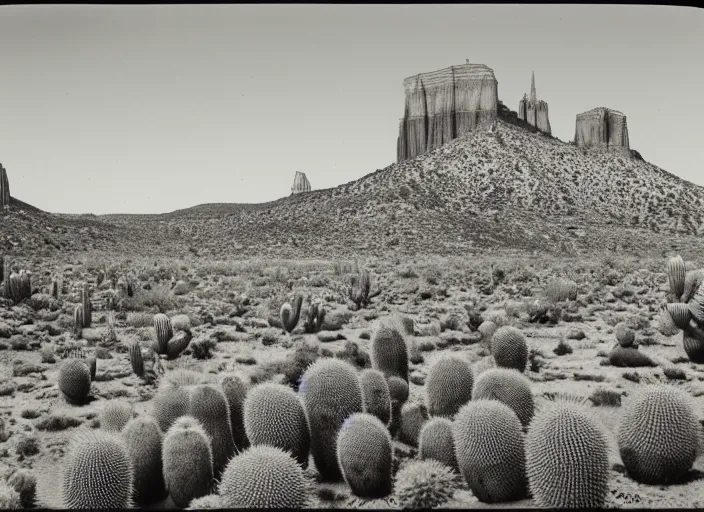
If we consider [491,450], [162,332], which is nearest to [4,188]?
[162,332]

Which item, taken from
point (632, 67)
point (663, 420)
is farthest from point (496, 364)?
point (632, 67)

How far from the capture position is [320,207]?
57.6 feet

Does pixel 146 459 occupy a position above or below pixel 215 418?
below

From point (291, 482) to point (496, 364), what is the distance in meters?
3.88

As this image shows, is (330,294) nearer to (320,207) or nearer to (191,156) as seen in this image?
(191,156)

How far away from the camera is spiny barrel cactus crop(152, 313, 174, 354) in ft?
26.6

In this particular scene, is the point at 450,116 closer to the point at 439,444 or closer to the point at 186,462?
the point at 439,444

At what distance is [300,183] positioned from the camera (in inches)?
462

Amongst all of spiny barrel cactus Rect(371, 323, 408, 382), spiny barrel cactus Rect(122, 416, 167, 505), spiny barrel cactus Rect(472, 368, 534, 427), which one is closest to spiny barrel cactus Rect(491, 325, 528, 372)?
spiny barrel cactus Rect(371, 323, 408, 382)

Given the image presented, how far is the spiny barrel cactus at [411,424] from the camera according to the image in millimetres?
5352

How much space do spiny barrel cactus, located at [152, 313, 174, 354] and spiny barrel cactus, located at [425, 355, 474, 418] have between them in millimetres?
4234

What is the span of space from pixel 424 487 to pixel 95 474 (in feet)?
7.46

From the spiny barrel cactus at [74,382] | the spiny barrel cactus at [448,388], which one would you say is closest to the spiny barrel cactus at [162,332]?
the spiny barrel cactus at [74,382]

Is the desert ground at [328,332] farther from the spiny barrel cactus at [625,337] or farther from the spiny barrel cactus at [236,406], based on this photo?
the spiny barrel cactus at [236,406]
